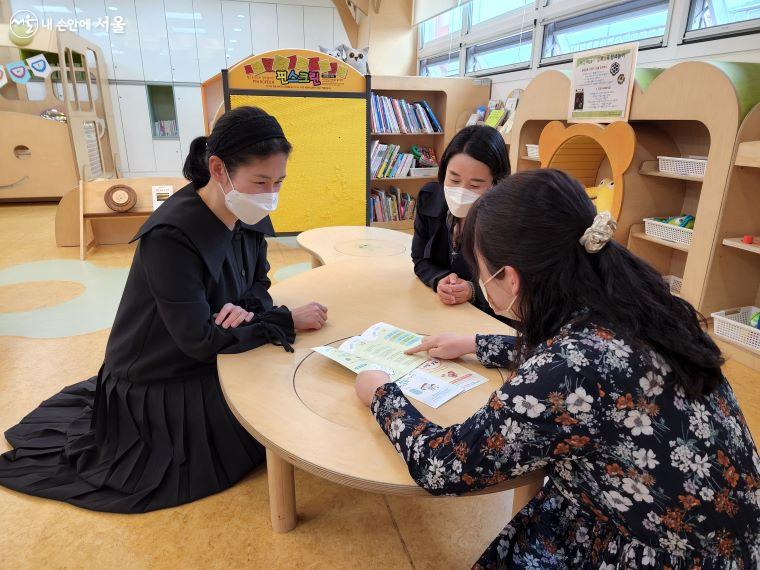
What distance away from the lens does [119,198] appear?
13.7 ft

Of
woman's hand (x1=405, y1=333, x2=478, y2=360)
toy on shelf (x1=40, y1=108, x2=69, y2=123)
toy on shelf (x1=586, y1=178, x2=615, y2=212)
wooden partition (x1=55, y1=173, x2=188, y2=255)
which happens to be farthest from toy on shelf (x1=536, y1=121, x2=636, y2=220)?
toy on shelf (x1=40, y1=108, x2=69, y2=123)

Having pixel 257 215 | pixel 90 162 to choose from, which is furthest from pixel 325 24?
pixel 257 215

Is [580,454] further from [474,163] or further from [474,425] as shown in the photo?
[474,163]

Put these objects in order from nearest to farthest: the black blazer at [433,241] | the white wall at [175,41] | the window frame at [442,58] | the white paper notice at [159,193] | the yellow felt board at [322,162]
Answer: the black blazer at [433,241] < the yellow felt board at [322,162] < the white paper notice at [159,193] < the window frame at [442,58] < the white wall at [175,41]

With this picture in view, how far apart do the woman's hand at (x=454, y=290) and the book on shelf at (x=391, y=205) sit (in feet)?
10.6

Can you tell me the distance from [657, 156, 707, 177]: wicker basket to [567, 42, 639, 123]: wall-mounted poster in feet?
1.02

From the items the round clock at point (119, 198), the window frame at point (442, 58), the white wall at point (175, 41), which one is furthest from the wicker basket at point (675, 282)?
the white wall at point (175, 41)

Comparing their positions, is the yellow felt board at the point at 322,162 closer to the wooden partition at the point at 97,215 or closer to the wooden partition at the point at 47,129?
the wooden partition at the point at 97,215

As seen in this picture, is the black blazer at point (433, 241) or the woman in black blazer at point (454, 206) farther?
the black blazer at point (433, 241)

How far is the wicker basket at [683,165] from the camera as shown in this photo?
2.44 metres

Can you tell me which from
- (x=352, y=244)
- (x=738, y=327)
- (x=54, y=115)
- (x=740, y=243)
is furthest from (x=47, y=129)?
(x=738, y=327)

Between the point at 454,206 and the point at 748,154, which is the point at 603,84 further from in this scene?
the point at 454,206

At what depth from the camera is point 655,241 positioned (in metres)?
2.74

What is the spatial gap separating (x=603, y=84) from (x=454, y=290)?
1.87 m
